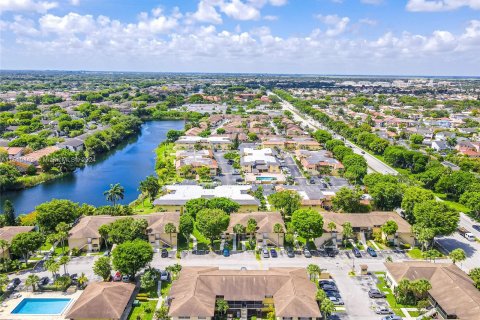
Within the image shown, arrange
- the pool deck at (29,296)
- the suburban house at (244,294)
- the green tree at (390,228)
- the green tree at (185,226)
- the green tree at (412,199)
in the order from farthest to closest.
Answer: the green tree at (412,199), the green tree at (390,228), the green tree at (185,226), the pool deck at (29,296), the suburban house at (244,294)

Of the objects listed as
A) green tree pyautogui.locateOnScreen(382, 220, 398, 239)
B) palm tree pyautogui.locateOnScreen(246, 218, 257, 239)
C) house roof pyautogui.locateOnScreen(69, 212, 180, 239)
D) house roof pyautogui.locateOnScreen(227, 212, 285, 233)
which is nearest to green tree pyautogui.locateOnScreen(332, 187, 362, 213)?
green tree pyautogui.locateOnScreen(382, 220, 398, 239)

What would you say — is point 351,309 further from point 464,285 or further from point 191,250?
point 191,250

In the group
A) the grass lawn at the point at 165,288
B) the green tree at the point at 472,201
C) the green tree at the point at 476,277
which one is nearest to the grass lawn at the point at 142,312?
the grass lawn at the point at 165,288

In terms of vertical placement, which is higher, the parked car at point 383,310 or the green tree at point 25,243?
the green tree at point 25,243

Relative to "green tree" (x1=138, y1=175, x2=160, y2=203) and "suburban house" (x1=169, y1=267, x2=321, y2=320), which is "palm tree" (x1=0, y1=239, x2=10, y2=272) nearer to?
"suburban house" (x1=169, y1=267, x2=321, y2=320)

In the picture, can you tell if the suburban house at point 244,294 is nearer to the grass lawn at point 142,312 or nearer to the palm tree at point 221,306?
the palm tree at point 221,306

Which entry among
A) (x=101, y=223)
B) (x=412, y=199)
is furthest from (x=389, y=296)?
(x=101, y=223)
